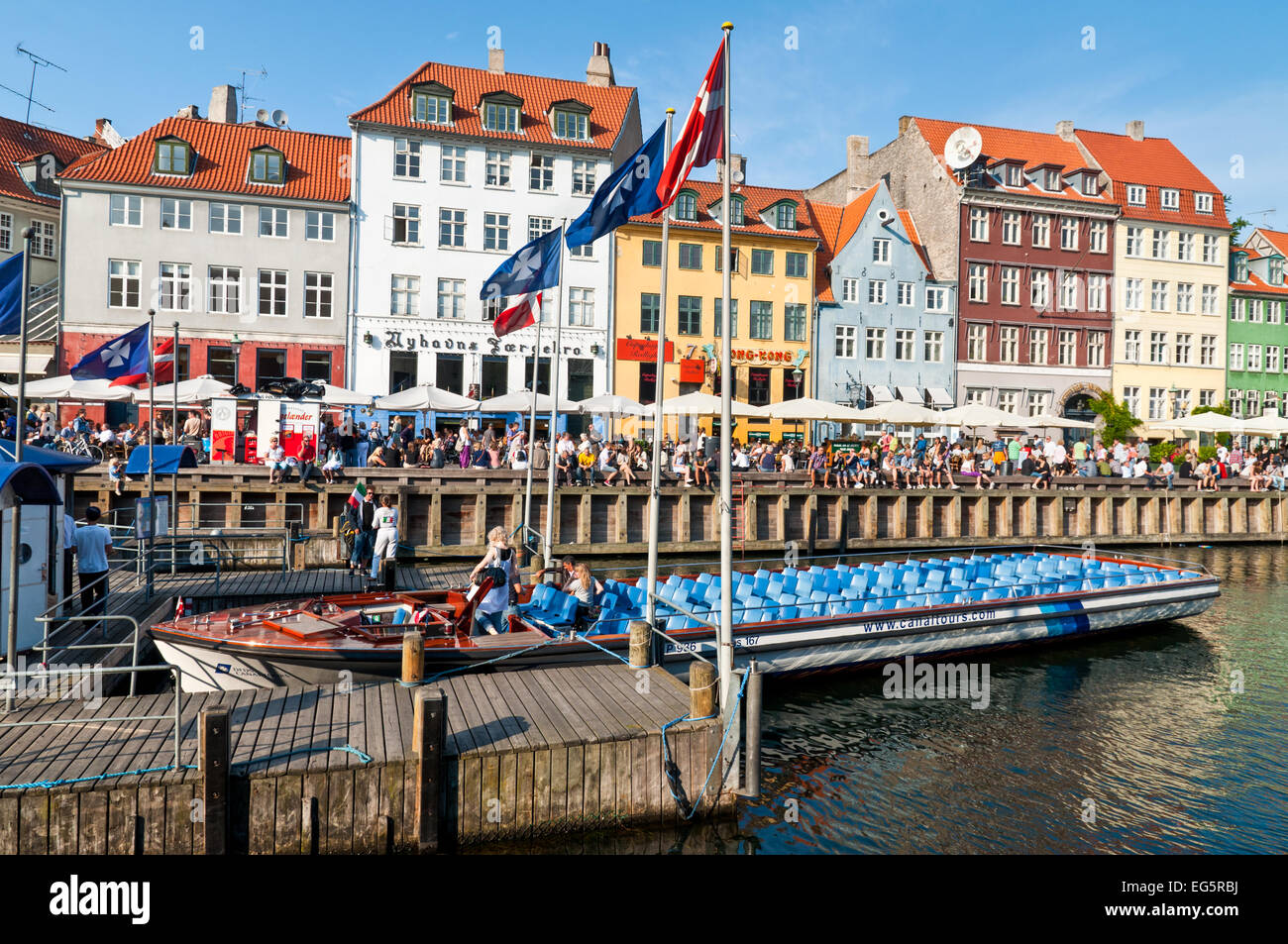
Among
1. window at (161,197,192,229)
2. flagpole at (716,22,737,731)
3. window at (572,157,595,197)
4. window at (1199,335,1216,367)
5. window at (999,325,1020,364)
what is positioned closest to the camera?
flagpole at (716,22,737,731)

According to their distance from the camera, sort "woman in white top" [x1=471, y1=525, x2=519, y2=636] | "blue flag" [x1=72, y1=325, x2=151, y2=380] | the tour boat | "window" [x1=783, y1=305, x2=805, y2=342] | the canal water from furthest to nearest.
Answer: "window" [x1=783, y1=305, x2=805, y2=342], "blue flag" [x1=72, y1=325, x2=151, y2=380], "woman in white top" [x1=471, y1=525, x2=519, y2=636], the tour boat, the canal water

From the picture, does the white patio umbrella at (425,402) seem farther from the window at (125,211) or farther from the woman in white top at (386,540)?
the window at (125,211)

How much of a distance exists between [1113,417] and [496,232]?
34115mm

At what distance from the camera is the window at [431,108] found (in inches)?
1623

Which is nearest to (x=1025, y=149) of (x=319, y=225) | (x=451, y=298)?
(x=451, y=298)

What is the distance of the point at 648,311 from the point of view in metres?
43.8

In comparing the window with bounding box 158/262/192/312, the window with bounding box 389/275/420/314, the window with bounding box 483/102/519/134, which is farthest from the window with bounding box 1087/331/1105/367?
the window with bounding box 158/262/192/312

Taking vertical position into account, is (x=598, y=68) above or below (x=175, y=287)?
above

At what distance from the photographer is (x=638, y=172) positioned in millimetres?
12320

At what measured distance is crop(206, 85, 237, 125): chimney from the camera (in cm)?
4453

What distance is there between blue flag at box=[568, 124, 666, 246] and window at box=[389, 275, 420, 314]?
29.0 meters

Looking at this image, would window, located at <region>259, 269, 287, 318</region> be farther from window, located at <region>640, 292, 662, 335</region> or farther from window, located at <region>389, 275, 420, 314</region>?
window, located at <region>640, 292, 662, 335</region>

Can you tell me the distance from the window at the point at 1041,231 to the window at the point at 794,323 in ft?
48.2

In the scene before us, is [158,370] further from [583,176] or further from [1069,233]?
[1069,233]
